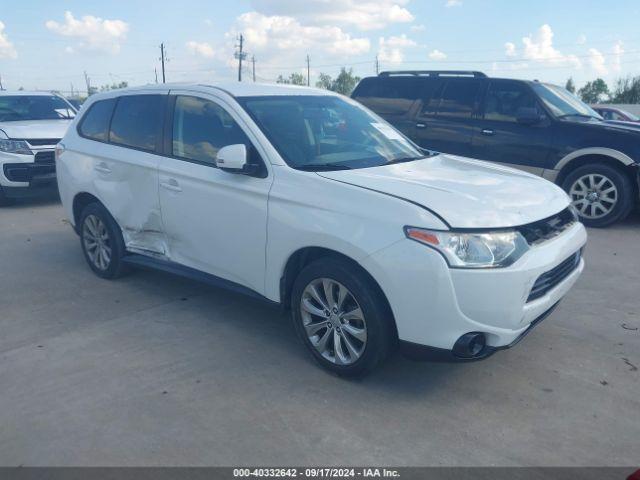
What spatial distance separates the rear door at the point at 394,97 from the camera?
28.9ft

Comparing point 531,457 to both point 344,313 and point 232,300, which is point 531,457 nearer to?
point 344,313

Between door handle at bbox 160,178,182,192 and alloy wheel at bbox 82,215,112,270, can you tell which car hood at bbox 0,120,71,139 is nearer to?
alloy wheel at bbox 82,215,112,270

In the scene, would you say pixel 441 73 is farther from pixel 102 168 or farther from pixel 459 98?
pixel 102 168

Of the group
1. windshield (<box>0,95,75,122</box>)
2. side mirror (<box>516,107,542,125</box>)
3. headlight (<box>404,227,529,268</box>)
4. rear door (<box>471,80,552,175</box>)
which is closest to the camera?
headlight (<box>404,227,529,268</box>)

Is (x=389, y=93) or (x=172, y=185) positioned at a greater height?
(x=389, y=93)

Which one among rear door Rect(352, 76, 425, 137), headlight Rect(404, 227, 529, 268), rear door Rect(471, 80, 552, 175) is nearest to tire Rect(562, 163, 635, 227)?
rear door Rect(471, 80, 552, 175)

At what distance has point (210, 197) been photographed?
13.6ft

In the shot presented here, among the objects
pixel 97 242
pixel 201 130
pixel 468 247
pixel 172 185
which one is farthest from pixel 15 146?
pixel 468 247

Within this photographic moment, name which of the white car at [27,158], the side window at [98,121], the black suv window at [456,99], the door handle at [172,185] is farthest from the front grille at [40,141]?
the black suv window at [456,99]

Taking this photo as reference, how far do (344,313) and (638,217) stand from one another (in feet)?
21.2

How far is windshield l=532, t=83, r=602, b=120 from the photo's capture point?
7.81m

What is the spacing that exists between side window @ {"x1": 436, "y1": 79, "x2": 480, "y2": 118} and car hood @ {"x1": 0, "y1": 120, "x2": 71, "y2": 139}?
6.06m

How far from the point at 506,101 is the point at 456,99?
2.37 ft

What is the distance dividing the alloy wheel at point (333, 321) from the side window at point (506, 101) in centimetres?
541
